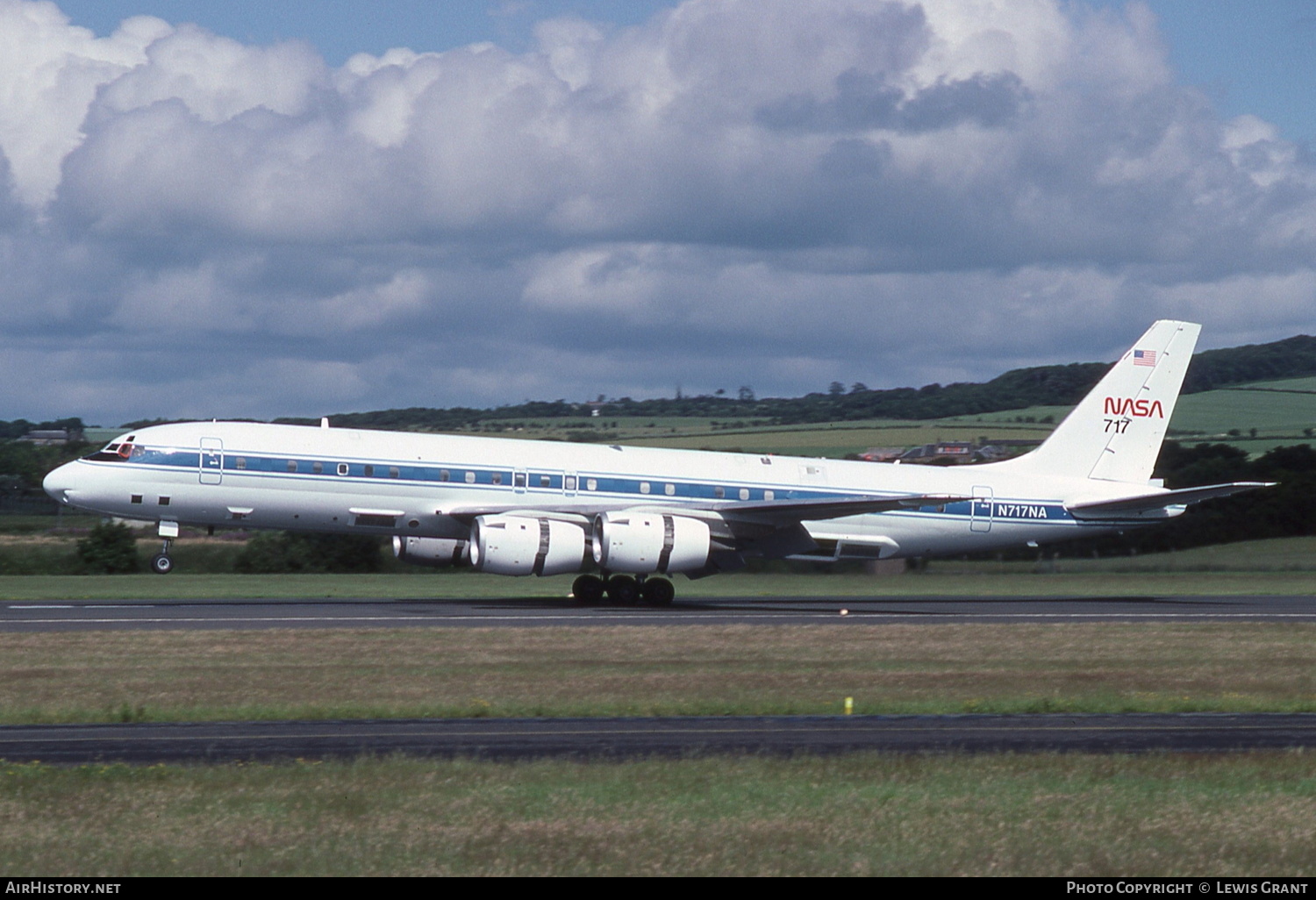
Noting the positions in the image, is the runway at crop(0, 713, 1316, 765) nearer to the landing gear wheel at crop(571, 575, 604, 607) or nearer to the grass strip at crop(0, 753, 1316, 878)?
the grass strip at crop(0, 753, 1316, 878)

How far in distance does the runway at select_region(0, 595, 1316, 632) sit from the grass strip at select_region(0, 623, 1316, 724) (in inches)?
85.1

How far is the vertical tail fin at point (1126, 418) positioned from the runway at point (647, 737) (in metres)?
25.1

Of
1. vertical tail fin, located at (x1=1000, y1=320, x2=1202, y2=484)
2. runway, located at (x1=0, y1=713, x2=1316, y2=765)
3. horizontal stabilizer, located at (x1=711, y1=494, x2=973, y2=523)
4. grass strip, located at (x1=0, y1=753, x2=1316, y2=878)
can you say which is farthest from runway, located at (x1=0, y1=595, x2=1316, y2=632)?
grass strip, located at (x1=0, y1=753, x2=1316, y2=878)

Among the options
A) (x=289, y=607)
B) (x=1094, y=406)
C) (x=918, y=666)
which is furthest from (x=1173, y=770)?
(x=1094, y=406)

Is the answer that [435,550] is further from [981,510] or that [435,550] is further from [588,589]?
[981,510]

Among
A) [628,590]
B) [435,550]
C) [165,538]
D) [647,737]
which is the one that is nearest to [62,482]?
[165,538]

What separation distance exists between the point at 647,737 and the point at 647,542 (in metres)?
18.6

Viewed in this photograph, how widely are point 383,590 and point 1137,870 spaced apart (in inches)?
1365

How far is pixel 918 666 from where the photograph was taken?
23156 mm

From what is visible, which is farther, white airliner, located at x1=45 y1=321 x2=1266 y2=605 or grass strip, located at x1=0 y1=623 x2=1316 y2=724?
white airliner, located at x1=45 y1=321 x2=1266 y2=605

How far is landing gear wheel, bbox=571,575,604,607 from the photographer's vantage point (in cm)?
3725

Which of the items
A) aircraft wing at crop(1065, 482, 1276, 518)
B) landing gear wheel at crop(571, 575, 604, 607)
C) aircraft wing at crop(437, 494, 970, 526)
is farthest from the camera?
aircraft wing at crop(1065, 482, 1276, 518)

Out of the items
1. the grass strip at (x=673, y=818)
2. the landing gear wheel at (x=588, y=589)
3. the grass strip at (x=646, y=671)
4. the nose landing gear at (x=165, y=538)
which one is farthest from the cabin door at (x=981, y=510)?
the grass strip at (x=673, y=818)

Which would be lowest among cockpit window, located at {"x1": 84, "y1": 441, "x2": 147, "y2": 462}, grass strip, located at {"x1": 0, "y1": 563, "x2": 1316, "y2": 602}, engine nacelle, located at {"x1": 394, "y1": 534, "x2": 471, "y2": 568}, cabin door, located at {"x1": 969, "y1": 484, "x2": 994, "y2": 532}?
grass strip, located at {"x1": 0, "y1": 563, "x2": 1316, "y2": 602}
